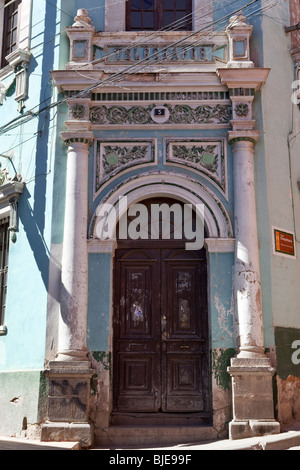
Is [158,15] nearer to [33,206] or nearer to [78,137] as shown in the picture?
[78,137]

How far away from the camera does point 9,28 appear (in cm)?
1177

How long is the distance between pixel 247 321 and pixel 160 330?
136 centimetres

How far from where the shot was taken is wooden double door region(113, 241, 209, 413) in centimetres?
915

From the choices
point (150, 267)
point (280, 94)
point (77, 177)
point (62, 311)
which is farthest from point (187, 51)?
point (62, 311)

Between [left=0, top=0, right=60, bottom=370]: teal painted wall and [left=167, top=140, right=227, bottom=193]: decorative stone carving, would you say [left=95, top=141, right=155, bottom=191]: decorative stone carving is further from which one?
[left=0, top=0, right=60, bottom=370]: teal painted wall

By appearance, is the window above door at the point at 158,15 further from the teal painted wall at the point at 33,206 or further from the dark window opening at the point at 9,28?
the dark window opening at the point at 9,28

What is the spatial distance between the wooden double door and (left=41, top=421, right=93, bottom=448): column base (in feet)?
2.49

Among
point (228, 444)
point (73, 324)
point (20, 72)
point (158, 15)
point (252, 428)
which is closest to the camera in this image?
point (228, 444)

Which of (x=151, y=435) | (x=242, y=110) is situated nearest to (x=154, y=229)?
(x=242, y=110)

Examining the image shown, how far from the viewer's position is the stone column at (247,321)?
849 centimetres

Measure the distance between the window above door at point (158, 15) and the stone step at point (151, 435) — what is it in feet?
21.1

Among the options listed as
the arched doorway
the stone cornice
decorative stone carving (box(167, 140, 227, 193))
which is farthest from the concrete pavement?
the stone cornice

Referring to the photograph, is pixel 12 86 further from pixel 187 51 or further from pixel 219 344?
pixel 219 344

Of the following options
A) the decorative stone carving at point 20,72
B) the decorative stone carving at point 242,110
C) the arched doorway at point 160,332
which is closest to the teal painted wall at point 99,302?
the arched doorway at point 160,332
